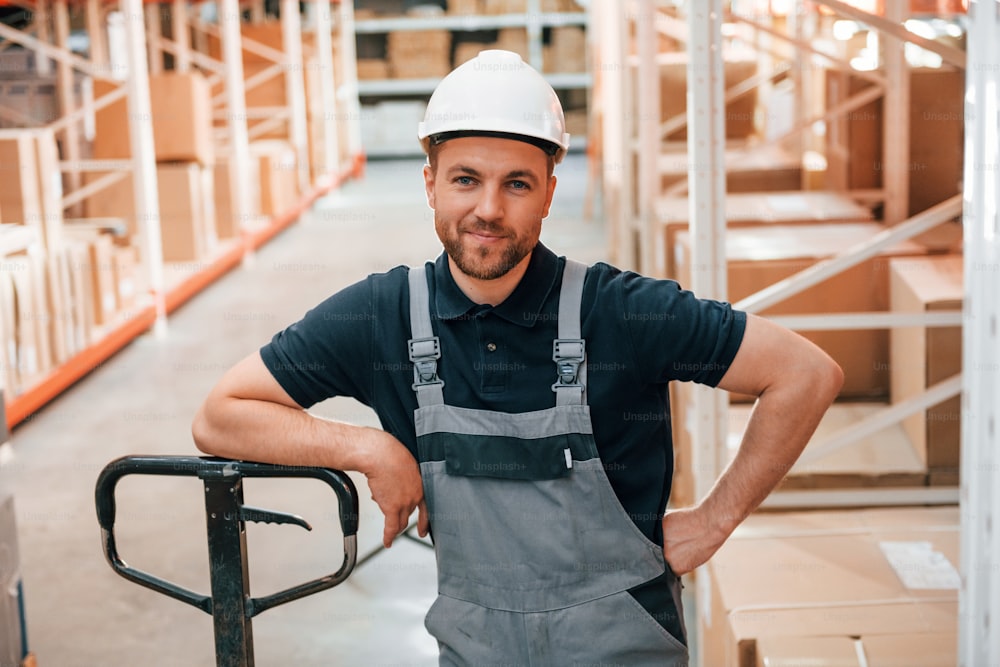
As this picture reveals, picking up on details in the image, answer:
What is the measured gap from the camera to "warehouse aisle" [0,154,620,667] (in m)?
4.05

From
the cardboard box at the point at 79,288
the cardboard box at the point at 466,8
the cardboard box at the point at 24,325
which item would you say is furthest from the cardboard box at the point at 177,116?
the cardboard box at the point at 466,8

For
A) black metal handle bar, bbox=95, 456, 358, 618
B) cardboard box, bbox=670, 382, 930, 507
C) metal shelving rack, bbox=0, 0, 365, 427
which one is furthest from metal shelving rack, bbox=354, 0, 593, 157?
black metal handle bar, bbox=95, 456, 358, 618

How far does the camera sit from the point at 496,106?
1.97 metres

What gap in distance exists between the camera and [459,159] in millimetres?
1997

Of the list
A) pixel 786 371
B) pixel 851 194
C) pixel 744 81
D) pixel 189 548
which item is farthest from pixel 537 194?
pixel 744 81

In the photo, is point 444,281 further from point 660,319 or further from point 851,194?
point 851,194

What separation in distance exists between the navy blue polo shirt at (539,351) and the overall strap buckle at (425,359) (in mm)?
37

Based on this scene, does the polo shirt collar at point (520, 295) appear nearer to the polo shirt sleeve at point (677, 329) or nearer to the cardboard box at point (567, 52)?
the polo shirt sleeve at point (677, 329)

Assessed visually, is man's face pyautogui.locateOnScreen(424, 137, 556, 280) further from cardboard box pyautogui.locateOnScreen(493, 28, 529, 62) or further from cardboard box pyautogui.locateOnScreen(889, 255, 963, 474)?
cardboard box pyautogui.locateOnScreen(493, 28, 529, 62)

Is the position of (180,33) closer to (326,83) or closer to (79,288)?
(326,83)

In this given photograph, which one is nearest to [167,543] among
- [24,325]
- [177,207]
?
[24,325]

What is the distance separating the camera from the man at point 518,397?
197 cm

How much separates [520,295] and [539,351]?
10 cm

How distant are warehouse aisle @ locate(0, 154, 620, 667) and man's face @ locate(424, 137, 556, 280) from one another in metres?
2.28
